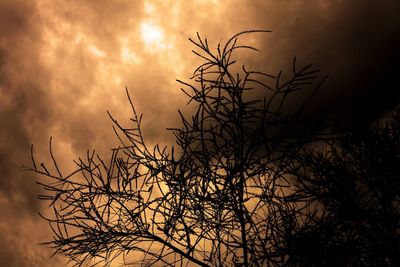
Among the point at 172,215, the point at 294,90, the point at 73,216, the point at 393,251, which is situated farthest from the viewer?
the point at 393,251

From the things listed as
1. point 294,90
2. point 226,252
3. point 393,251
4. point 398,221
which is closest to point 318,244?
point 226,252

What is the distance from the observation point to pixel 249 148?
322 cm

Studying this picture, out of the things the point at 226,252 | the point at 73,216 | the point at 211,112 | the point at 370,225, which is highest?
the point at 370,225

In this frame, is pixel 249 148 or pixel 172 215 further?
pixel 172 215

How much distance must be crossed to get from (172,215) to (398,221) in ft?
15.4

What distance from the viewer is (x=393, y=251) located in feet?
18.7

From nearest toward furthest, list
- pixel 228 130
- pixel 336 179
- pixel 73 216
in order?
pixel 228 130, pixel 73 216, pixel 336 179

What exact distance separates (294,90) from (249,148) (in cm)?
60

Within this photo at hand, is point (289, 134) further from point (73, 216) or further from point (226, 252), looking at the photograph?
point (73, 216)

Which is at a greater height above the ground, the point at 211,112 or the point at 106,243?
the point at 211,112

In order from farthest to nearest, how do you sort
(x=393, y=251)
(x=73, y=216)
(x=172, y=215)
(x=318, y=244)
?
(x=393, y=251)
(x=318, y=244)
(x=73, y=216)
(x=172, y=215)

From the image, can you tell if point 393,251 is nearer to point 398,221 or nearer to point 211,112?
point 398,221

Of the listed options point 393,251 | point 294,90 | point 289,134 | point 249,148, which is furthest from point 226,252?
point 393,251

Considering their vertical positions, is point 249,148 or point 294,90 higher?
point 294,90
